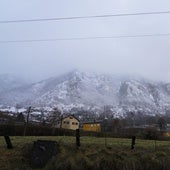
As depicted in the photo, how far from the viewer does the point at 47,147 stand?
851 inches

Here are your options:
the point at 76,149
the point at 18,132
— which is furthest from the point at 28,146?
the point at 18,132

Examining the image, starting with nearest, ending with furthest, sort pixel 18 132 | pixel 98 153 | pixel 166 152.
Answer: pixel 98 153, pixel 166 152, pixel 18 132

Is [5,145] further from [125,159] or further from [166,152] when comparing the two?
[166,152]

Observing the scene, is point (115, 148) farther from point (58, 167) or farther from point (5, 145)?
point (5, 145)

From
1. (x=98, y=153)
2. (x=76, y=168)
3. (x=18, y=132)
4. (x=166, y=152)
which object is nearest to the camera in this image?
(x=76, y=168)

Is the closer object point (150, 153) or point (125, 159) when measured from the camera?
point (125, 159)

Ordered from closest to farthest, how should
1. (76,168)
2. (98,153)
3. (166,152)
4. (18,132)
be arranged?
(76,168)
(98,153)
(166,152)
(18,132)

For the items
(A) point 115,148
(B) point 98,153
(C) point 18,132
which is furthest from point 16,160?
(C) point 18,132

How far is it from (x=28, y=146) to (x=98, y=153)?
442 cm

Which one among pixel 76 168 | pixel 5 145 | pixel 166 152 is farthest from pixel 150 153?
pixel 5 145

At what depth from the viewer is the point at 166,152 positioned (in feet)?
74.4

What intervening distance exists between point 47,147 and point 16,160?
6.93 feet

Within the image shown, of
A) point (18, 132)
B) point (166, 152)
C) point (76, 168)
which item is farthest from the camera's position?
point (18, 132)

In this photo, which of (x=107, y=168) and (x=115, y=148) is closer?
(x=107, y=168)
